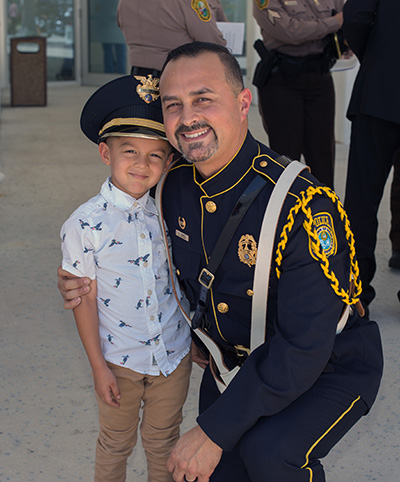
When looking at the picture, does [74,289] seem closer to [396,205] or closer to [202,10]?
[202,10]

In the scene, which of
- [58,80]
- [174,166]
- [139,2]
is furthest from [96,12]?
[174,166]

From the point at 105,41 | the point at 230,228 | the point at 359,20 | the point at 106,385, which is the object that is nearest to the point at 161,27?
the point at 359,20

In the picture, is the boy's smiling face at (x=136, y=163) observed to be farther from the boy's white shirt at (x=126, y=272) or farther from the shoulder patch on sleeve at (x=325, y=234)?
the shoulder patch on sleeve at (x=325, y=234)

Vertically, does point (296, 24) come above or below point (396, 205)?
above

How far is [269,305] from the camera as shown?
5.94 ft

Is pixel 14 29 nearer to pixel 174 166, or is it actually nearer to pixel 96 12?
pixel 96 12

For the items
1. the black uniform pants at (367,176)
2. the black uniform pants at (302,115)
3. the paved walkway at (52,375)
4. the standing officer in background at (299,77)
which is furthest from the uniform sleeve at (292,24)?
the paved walkway at (52,375)

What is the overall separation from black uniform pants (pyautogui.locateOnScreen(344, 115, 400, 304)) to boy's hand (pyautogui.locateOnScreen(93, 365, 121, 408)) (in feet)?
5.08

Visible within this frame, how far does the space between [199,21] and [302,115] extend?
0.77m

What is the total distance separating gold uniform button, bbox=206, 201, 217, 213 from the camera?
1.83 metres

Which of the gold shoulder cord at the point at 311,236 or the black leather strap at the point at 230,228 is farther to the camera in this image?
the black leather strap at the point at 230,228

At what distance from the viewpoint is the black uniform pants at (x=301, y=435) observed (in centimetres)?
158

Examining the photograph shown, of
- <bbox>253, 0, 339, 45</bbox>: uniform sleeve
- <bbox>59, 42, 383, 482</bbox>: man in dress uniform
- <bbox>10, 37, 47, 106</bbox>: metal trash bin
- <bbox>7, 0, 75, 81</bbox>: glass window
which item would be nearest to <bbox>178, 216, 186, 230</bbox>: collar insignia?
<bbox>59, 42, 383, 482</bbox>: man in dress uniform

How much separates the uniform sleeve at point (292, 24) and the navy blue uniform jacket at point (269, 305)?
6.69 ft
